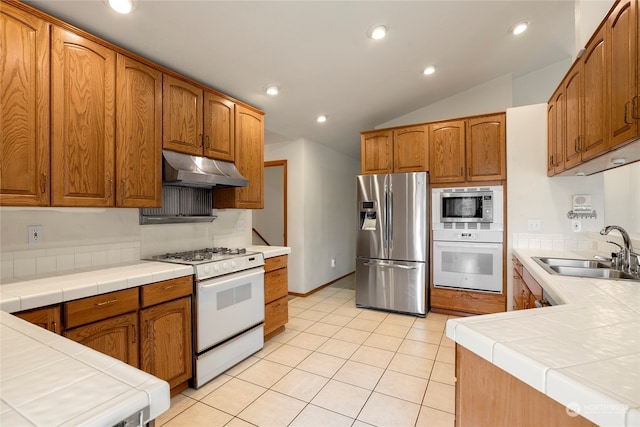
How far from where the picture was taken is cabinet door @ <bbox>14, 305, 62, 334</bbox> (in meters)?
1.36

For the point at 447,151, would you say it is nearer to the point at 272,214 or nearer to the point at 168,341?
the point at 272,214

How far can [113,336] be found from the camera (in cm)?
167

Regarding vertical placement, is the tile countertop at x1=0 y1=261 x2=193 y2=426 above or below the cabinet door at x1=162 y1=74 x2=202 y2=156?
below

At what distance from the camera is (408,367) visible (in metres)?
2.43

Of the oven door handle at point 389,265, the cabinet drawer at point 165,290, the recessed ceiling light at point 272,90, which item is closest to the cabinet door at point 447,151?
the oven door handle at point 389,265

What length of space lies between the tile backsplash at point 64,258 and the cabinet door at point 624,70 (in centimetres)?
307

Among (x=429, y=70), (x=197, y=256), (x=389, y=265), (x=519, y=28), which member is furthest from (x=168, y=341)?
(x=519, y=28)

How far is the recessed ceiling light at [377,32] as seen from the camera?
7.88 feet

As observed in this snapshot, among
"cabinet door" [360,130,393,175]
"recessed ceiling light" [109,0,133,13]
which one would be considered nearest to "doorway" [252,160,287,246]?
"cabinet door" [360,130,393,175]

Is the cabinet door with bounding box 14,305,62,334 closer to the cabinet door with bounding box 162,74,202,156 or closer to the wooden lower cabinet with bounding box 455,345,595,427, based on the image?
the cabinet door with bounding box 162,74,202,156

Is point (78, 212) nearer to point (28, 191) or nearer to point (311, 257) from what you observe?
point (28, 191)

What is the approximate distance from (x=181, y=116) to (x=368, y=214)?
2.37 meters

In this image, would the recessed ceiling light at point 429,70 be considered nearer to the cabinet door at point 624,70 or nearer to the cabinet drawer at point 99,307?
the cabinet door at point 624,70

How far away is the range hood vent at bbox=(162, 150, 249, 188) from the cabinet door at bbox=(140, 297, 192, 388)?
0.88 metres
